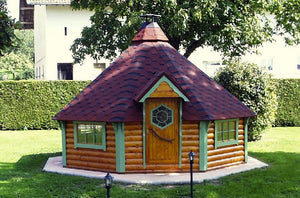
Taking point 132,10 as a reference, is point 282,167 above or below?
below

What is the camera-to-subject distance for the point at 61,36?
93.3ft

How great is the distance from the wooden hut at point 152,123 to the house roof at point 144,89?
29 millimetres

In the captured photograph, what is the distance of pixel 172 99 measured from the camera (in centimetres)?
1192

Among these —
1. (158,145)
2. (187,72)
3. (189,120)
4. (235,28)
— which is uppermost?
(235,28)

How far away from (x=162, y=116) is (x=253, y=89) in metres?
7.82

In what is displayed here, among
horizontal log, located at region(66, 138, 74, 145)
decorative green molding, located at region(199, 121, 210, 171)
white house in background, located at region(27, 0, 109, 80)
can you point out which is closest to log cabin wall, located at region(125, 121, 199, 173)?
decorative green molding, located at region(199, 121, 210, 171)

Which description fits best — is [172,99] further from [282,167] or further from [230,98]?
[282,167]

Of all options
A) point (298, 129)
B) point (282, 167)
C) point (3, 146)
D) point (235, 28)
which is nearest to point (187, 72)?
point (282, 167)

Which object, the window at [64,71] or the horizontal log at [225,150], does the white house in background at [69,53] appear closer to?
the window at [64,71]

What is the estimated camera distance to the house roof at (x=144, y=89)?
1195 cm

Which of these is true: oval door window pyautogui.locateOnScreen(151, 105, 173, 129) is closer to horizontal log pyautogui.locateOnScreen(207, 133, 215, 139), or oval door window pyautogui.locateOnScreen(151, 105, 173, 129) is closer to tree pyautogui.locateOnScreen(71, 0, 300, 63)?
horizontal log pyautogui.locateOnScreen(207, 133, 215, 139)

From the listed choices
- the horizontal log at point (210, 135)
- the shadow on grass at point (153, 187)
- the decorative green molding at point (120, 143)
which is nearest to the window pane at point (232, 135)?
the horizontal log at point (210, 135)

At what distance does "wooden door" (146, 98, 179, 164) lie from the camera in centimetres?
1191

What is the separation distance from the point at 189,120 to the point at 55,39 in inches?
741
